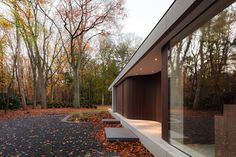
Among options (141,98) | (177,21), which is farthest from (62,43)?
(177,21)

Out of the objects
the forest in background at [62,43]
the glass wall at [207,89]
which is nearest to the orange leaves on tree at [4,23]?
the forest in background at [62,43]

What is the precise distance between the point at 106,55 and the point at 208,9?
27989 millimetres

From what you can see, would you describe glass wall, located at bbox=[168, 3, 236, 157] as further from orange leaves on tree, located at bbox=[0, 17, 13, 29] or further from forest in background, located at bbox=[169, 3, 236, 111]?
orange leaves on tree, located at bbox=[0, 17, 13, 29]

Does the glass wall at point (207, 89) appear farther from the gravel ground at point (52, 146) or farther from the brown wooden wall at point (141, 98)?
the brown wooden wall at point (141, 98)

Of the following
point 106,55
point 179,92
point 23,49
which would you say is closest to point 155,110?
point 179,92

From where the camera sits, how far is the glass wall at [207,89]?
3.08 metres

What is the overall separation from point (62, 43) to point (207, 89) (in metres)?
23.0

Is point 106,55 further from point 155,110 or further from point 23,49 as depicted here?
point 155,110

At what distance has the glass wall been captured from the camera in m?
3.08

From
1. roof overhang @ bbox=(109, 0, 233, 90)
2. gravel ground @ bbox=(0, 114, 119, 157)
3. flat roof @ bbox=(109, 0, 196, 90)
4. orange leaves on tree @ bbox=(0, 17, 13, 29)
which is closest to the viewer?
roof overhang @ bbox=(109, 0, 233, 90)

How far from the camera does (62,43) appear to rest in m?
25.2

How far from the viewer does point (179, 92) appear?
4.82 m

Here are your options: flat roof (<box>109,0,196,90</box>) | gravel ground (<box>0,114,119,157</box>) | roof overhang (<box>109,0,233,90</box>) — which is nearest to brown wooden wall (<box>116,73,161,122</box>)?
gravel ground (<box>0,114,119,157</box>)

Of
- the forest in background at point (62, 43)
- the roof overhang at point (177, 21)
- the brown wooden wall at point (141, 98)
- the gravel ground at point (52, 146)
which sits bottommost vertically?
the gravel ground at point (52, 146)
